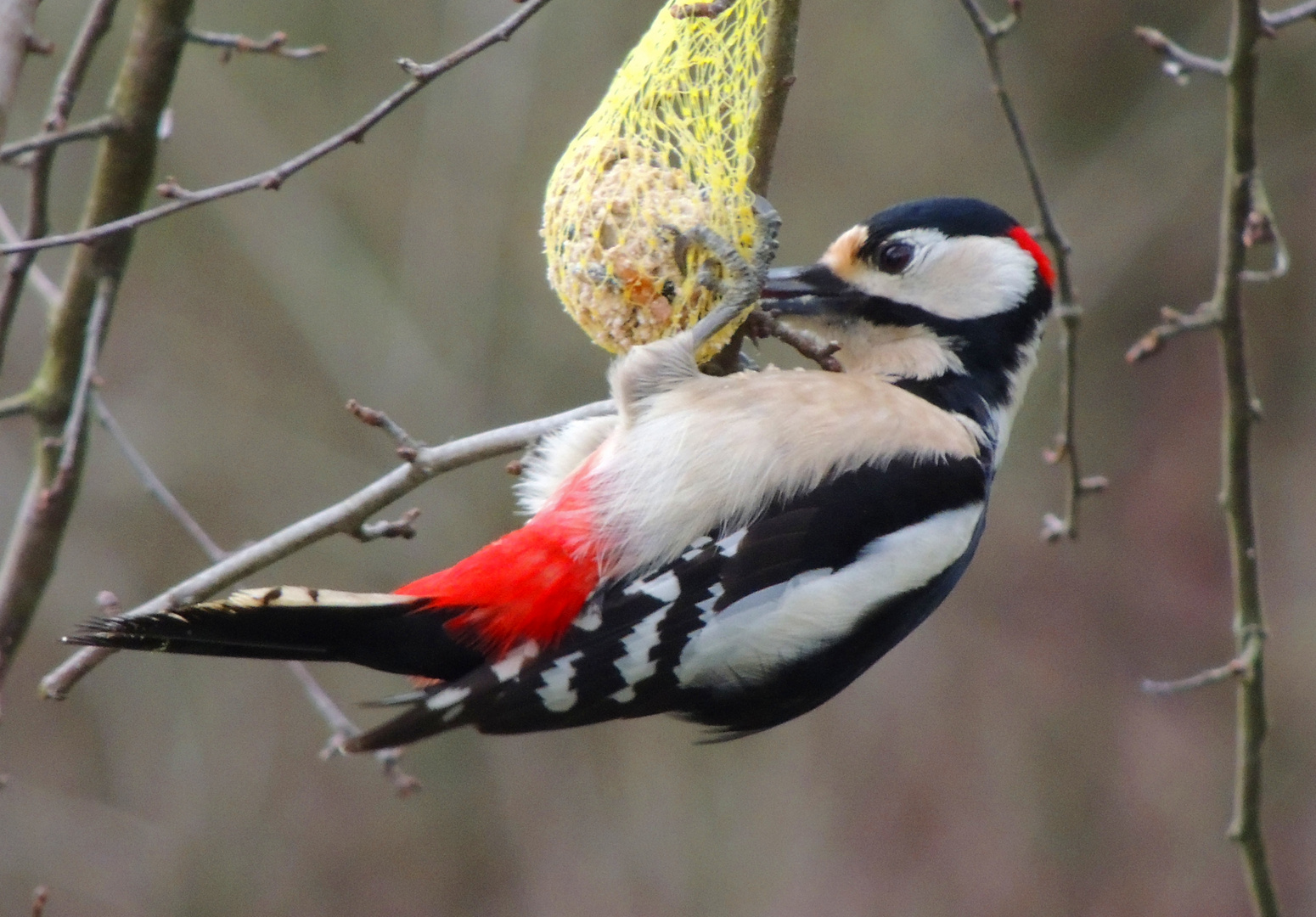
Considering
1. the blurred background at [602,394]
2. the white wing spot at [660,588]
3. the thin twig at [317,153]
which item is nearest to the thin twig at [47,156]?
the thin twig at [317,153]

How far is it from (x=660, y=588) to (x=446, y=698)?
1.26 ft

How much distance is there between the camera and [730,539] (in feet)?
7.29

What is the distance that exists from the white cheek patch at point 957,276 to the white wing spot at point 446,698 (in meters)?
1.05

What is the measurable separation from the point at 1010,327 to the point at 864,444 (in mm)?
505

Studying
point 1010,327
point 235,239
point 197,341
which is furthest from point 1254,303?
point 197,341

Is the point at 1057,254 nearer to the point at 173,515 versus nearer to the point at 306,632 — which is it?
the point at 306,632

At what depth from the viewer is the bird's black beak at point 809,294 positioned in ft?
8.11

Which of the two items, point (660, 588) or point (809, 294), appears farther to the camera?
point (809, 294)

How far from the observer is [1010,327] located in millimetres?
2604

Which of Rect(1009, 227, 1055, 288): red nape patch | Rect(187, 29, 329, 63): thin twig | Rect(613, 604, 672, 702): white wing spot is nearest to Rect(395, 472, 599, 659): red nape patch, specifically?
Rect(613, 604, 672, 702): white wing spot

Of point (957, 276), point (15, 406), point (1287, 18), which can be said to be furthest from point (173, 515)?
point (1287, 18)

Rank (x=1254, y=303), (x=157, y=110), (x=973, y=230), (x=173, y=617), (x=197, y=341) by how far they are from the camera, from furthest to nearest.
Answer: (x=197, y=341), (x=1254, y=303), (x=973, y=230), (x=157, y=110), (x=173, y=617)

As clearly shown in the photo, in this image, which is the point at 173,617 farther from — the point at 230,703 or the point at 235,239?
the point at 230,703

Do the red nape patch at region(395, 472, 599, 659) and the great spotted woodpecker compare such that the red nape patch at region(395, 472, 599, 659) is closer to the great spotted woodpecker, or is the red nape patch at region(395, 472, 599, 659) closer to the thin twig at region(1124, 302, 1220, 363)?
the great spotted woodpecker
